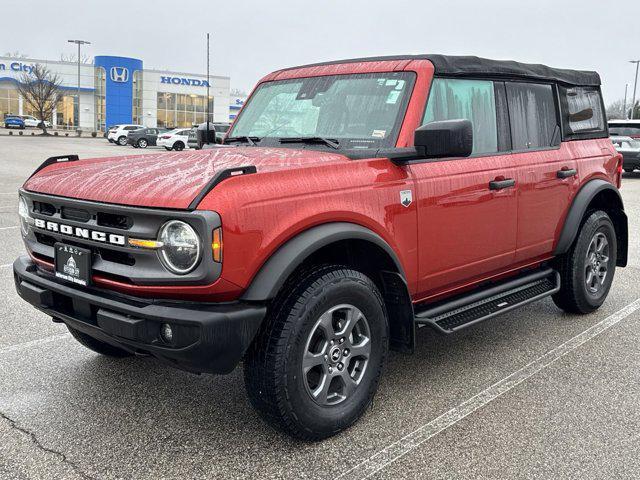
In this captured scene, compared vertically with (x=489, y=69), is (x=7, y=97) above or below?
above

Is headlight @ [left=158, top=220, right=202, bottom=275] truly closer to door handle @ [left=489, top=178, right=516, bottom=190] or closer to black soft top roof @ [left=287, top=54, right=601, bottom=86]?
black soft top roof @ [left=287, top=54, right=601, bottom=86]

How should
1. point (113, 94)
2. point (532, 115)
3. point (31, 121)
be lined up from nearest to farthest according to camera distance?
1. point (532, 115)
2. point (31, 121)
3. point (113, 94)

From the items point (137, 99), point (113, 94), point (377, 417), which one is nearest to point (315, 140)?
point (377, 417)

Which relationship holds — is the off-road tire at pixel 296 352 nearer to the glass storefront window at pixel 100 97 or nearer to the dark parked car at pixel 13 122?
the dark parked car at pixel 13 122

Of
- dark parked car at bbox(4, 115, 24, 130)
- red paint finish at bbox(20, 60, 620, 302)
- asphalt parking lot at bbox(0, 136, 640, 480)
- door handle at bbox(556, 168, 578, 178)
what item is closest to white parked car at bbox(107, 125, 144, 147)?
dark parked car at bbox(4, 115, 24, 130)

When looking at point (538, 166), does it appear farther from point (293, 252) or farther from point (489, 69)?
point (293, 252)

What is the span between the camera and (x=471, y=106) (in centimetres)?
408

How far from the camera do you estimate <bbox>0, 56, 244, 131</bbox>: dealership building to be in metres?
62.7

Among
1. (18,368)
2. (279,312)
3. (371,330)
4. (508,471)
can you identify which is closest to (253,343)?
(279,312)

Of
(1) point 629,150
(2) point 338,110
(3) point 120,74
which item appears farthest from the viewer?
(3) point 120,74

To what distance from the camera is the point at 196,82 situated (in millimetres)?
68875

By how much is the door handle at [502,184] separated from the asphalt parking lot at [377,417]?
115cm

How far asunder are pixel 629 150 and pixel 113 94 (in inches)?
2133

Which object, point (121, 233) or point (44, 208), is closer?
point (121, 233)
